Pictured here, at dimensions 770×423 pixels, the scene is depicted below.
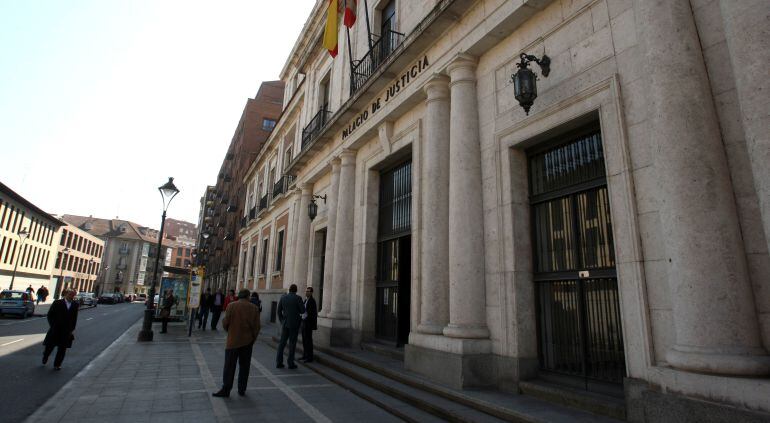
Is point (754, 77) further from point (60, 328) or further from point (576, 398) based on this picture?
point (60, 328)

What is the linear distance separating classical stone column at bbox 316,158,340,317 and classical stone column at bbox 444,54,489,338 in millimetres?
5930

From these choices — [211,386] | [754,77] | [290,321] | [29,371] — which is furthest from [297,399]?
[754,77]

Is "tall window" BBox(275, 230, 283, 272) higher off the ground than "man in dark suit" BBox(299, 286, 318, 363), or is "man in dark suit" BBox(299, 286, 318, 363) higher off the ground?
"tall window" BBox(275, 230, 283, 272)

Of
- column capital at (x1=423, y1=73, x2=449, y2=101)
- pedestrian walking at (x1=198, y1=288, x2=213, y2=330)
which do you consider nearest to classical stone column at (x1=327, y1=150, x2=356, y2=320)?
column capital at (x1=423, y1=73, x2=449, y2=101)

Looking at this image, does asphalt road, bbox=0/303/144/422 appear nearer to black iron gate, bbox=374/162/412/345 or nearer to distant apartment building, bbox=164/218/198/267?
black iron gate, bbox=374/162/412/345

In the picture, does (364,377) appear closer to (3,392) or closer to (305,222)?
(3,392)

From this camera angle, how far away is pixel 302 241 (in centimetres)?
1577

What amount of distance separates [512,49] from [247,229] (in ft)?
86.2

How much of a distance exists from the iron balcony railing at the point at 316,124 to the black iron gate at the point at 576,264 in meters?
10.3

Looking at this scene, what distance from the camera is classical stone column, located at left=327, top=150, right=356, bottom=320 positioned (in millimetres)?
11617

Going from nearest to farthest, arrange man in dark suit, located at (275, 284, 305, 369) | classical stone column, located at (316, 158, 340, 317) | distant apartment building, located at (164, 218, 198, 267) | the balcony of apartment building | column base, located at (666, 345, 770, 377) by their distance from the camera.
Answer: column base, located at (666, 345, 770, 377)
man in dark suit, located at (275, 284, 305, 369)
classical stone column, located at (316, 158, 340, 317)
the balcony of apartment building
distant apartment building, located at (164, 218, 198, 267)

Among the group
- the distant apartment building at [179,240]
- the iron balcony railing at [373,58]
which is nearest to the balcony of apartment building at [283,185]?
the iron balcony railing at [373,58]

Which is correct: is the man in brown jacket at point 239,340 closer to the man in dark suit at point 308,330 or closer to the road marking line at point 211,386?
the road marking line at point 211,386

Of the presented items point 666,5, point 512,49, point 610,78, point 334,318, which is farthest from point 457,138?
point 334,318
